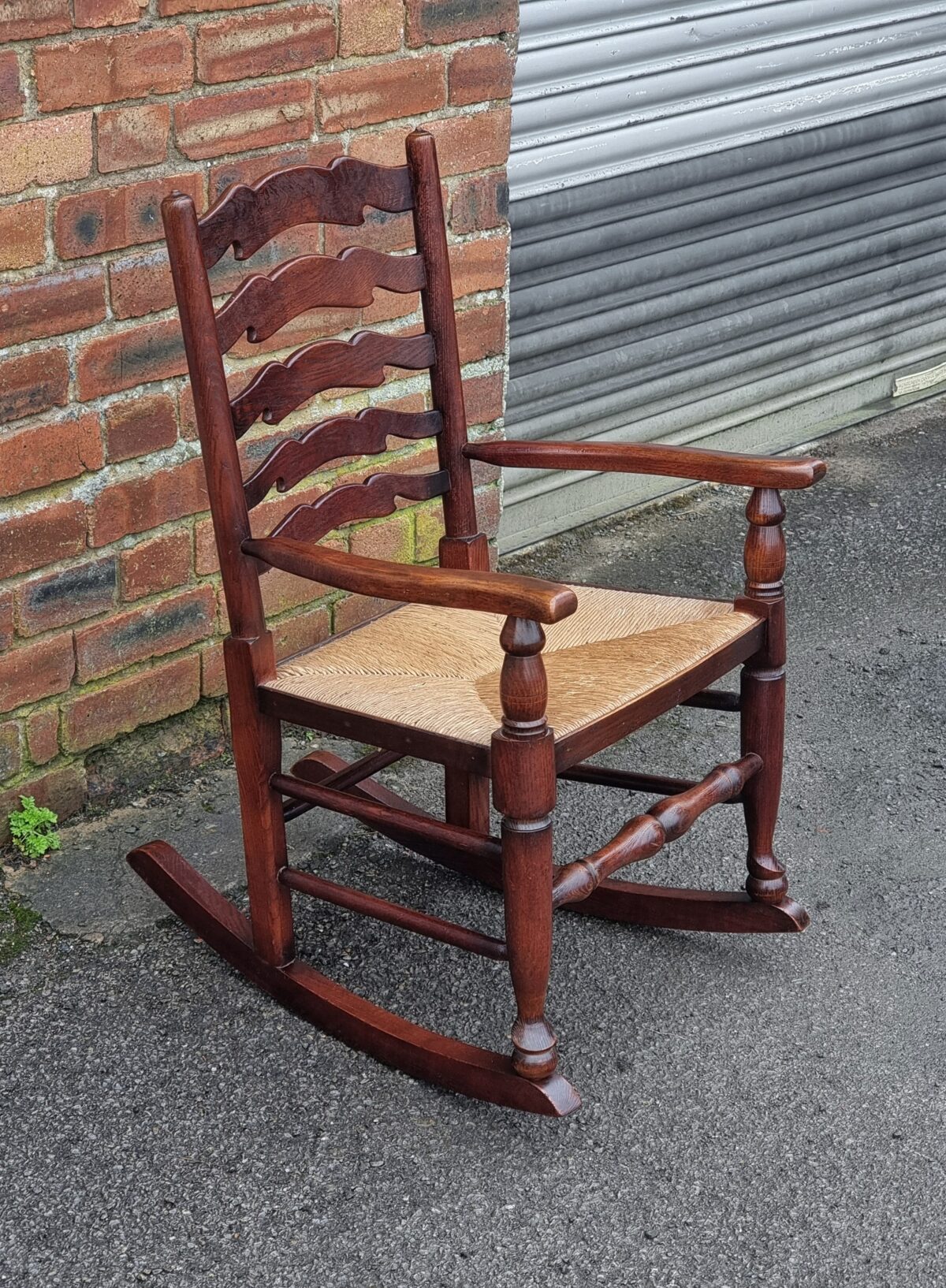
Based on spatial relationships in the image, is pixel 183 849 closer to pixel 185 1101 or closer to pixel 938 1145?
pixel 185 1101

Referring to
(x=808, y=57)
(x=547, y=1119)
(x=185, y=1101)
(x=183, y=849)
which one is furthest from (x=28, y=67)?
(x=808, y=57)

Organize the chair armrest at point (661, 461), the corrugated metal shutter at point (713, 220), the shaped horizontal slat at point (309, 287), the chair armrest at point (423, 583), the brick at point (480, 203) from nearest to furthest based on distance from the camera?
the chair armrest at point (423, 583) < the shaped horizontal slat at point (309, 287) < the chair armrest at point (661, 461) < the brick at point (480, 203) < the corrugated metal shutter at point (713, 220)

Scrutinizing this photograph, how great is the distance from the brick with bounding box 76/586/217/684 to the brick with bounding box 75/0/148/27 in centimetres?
89

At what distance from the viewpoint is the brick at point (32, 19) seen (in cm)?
211

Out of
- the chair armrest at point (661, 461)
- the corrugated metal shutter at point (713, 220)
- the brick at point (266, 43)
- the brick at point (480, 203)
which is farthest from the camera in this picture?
the corrugated metal shutter at point (713, 220)

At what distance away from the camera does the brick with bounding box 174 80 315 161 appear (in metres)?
2.37

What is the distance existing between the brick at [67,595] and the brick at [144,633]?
0.12ft

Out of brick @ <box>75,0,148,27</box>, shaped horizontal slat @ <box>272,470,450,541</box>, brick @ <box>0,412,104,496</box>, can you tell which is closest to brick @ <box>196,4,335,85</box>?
brick @ <box>75,0,148,27</box>

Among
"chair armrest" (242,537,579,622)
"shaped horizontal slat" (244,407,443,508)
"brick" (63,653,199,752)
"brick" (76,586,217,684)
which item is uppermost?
"shaped horizontal slat" (244,407,443,508)

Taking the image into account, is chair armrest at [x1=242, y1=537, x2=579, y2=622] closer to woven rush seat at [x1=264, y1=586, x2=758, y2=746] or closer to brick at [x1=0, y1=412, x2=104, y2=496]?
woven rush seat at [x1=264, y1=586, x2=758, y2=746]

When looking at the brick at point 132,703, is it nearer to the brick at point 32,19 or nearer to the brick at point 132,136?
the brick at point 132,136

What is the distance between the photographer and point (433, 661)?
217 centimetres

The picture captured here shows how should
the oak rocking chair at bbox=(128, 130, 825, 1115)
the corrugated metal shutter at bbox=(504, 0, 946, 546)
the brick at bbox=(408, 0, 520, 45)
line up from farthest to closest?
the corrugated metal shutter at bbox=(504, 0, 946, 546)
the brick at bbox=(408, 0, 520, 45)
the oak rocking chair at bbox=(128, 130, 825, 1115)

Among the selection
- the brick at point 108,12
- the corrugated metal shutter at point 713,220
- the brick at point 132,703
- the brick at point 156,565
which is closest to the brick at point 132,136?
the brick at point 108,12
